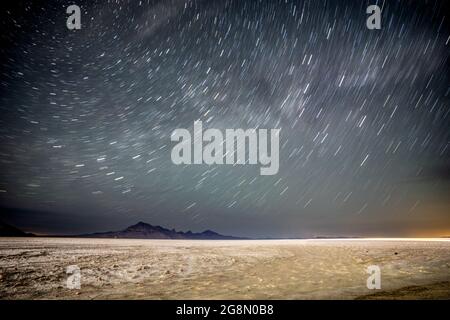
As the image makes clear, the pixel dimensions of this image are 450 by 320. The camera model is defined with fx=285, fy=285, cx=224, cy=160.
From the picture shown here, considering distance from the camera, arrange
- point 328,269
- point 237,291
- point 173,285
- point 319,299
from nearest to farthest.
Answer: point 319,299, point 237,291, point 173,285, point 328,269

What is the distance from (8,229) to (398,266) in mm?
242711

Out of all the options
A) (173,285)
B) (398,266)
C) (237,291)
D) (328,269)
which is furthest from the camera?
(398,266)

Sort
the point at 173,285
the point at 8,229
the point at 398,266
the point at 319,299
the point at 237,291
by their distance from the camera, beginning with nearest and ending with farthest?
the point at 319,299, the point at 237,291, the point at 173,285, the point at 398,266, the point at 8,229

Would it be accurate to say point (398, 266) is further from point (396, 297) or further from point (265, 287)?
point (265, 287)

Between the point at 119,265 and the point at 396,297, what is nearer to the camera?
the point at 396,297

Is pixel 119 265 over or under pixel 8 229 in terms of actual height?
over

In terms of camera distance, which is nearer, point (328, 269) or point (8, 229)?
point (328, 269)

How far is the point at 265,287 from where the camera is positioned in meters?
8.57

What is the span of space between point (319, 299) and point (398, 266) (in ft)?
28.3
